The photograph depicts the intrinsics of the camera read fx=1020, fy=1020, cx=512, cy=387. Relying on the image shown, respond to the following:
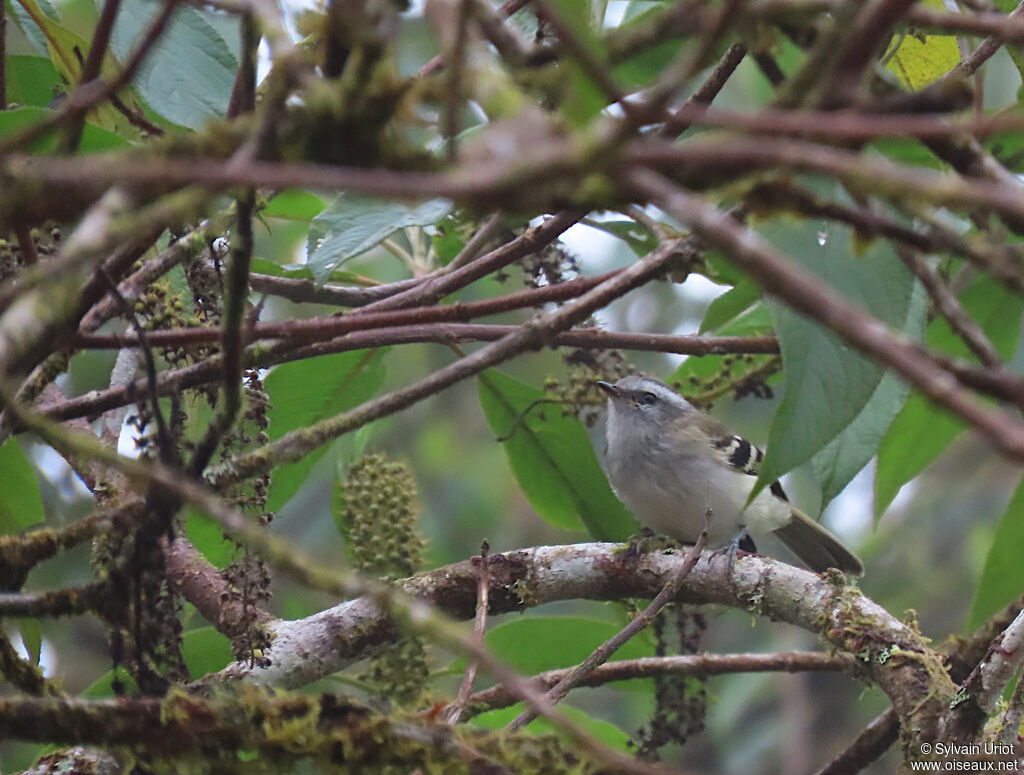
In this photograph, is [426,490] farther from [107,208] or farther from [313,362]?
[107,208]

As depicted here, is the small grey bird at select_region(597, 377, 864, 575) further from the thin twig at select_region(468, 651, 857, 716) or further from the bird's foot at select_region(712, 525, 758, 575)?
the thin twig at select_region(468, 651, 857, 716)

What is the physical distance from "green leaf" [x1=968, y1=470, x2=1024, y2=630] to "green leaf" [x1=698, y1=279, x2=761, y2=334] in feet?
2.62

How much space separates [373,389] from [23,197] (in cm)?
216

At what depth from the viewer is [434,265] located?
3.32 metres

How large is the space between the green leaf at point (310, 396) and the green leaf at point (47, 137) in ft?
3.49

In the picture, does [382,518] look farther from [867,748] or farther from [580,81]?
[580,81]

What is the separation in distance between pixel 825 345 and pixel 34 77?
1893 millimetres

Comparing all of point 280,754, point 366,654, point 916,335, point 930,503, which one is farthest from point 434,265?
point 930,503

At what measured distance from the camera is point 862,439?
6.37 feet

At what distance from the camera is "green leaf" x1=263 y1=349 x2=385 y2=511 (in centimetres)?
280

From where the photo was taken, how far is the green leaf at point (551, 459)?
3041 mm

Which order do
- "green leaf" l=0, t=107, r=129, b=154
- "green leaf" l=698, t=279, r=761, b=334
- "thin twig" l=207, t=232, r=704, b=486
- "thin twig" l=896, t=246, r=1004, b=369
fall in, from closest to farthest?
"thin twig" l=896, t=246, r=1004, b=369 < "thin twig" l=207, t=232, r=704, b=486 < "green leaf" l=0, t=107, r=129, b=154 < "green leaf" l=698, t=279, r=761, b=334

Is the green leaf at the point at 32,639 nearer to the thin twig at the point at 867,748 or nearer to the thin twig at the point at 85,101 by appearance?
the thin twig at the point at 85,101

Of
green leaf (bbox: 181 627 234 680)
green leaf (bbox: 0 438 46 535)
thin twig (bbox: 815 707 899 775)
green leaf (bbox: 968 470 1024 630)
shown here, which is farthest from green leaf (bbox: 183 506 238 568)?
green leaf (bbox: 968 470 1024 630)
